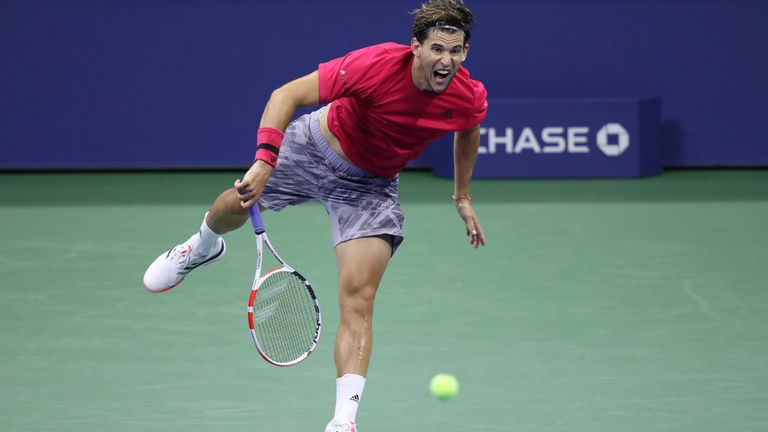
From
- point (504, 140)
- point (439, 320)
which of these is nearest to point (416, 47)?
point (439, 320)

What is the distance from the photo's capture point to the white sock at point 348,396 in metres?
4.67

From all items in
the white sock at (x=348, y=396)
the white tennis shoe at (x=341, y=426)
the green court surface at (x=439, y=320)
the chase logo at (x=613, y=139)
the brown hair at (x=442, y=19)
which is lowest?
the chase logo at (x=613, y=139)

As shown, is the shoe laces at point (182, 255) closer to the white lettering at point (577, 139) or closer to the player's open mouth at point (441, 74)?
the player's open mouth at point (441, 74)

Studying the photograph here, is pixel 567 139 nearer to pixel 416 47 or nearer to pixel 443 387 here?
pixel 443 387

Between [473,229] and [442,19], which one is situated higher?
[442,19]

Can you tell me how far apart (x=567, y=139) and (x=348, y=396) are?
23.6ft

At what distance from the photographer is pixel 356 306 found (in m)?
4.88

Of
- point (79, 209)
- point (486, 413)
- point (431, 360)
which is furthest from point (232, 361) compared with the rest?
point (79, 209)

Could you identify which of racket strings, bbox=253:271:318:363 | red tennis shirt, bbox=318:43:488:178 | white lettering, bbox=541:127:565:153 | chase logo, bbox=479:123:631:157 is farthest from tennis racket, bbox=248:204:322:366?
white lettering, bbox=541:127:565:153

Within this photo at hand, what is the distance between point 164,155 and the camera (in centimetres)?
1223

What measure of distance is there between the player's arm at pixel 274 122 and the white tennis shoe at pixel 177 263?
1502mm

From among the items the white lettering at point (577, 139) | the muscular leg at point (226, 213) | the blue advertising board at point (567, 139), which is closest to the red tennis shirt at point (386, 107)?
the muscular leg at point (226, 213)

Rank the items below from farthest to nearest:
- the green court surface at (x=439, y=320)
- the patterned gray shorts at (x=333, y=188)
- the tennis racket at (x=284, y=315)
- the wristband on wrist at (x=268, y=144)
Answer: the green court surface at (x=439, y=320)
the patterned gray shorts at (x=333, y=188)
the tennis racket at (x=284, y=315)
the wristband on wrist at (x=268, y=144)

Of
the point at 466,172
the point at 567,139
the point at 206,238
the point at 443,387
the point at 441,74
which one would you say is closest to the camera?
the point at 441,74
